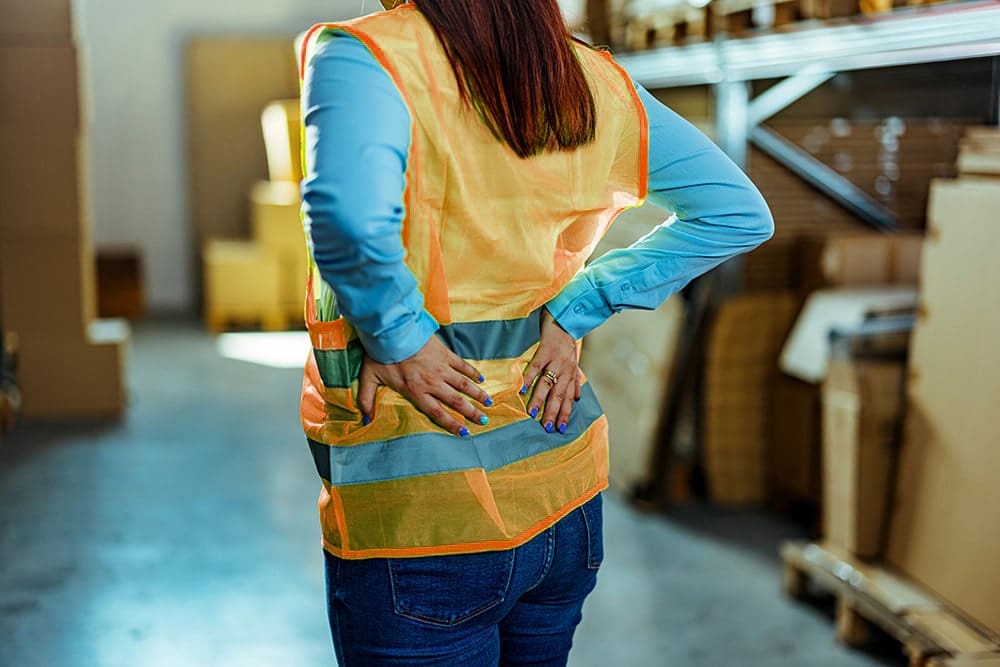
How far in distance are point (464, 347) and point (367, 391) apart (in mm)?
132

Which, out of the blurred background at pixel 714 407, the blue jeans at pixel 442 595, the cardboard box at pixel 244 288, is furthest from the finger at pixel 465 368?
the cardboard box at pixel 244 288

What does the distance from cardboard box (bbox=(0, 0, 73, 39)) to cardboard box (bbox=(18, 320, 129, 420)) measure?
1528 millimetres

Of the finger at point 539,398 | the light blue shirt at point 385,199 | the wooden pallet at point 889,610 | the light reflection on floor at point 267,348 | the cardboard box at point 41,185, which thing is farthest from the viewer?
the light reflection on floor at point 267,348

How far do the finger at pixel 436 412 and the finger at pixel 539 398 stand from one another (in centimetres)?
12

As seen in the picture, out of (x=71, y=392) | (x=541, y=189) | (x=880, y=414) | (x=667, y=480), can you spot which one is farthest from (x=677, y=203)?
(x=71, y=392)

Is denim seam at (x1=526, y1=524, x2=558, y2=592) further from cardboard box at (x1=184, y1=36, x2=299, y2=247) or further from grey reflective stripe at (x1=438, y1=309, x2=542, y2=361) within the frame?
cardboard box at (x1=184, y1=36, x2=299, y2=247)

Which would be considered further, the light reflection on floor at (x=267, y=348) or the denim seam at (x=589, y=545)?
the light reflection on floor at (x=267, y=348)

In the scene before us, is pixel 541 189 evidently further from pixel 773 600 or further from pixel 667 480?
pixel 667 480

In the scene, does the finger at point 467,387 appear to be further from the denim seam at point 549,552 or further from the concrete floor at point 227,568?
the concrete floor at point 227,568

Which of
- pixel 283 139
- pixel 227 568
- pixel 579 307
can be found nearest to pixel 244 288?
pixel 283 139

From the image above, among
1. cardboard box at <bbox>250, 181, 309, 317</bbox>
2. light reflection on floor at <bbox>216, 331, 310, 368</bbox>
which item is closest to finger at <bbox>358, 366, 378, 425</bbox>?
light reflection on floor at <bbox>216, 331, 310, 368</bbox>

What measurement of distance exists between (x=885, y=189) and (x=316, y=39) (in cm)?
407

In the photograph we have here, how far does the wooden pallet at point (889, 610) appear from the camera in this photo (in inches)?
115

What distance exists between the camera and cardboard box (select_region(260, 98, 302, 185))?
8.51 meters
